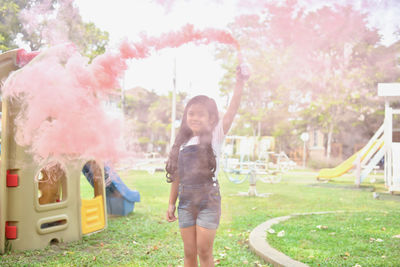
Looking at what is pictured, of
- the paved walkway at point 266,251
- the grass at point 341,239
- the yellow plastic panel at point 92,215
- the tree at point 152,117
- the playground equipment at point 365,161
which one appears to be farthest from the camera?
the tree at point 152,117

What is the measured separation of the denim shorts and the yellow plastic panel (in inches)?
109

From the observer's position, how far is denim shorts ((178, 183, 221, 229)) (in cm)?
261

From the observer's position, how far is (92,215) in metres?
5.21

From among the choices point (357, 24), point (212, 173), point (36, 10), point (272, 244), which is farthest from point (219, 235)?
point (36, 10)

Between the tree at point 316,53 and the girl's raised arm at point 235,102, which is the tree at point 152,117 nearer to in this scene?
the tree at point 316,53

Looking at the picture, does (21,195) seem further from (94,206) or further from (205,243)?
(205,243)

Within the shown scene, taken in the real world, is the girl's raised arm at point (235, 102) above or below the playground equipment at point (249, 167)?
above

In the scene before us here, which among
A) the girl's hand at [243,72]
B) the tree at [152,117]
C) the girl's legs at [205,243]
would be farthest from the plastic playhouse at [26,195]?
the tree at [152,117]

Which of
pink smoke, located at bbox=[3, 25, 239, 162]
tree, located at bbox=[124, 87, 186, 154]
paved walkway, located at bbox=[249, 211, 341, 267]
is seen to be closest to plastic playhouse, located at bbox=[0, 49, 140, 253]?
pink smoke, located at bbox=[3, 25, 239, 162]

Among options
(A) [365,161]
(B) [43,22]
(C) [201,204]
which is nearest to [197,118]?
(C) [201,204]

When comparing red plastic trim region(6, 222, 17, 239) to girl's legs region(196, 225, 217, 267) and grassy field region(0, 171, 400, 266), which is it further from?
girl's legs region(196, 225, 217, 267)

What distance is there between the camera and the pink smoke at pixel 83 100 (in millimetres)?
2674

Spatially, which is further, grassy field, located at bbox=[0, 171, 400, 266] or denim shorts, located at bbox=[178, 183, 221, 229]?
grassy field, located at bbox=[0, 171, 400, 266]

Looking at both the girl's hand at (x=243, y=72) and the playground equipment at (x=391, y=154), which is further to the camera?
the playground equipment at (x=391, y=154)
